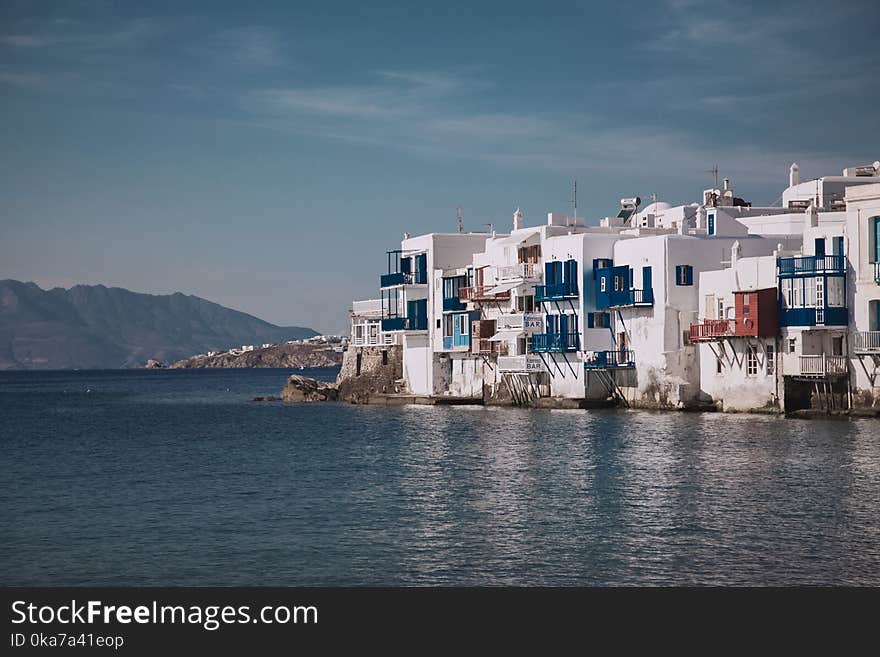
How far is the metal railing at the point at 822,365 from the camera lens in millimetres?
57031

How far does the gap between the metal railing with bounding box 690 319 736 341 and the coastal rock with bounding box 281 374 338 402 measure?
43.0 meters

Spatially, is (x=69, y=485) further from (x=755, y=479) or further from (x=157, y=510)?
(x=755, y=479)

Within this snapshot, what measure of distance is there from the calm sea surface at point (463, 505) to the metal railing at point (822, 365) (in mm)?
2729

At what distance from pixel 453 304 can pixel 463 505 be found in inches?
1859

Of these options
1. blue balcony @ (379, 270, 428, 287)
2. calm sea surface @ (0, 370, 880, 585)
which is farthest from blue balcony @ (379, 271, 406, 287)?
calm sea surface @ (0, 370, 880, 585)

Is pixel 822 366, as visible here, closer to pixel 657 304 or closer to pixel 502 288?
pixel 657 304

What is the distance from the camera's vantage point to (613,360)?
2721 inches

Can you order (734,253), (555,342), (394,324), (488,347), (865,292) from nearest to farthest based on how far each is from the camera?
1. (865,292)
2. (734,253)
3. (555,342)
4. (488,347)
5. (394,324)

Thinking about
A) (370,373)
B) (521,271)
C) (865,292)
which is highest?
(521,271)

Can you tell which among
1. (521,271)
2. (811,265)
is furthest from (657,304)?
(521,271)

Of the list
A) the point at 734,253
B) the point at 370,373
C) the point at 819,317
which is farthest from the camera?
the point at 370,373

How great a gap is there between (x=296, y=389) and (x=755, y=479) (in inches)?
2704

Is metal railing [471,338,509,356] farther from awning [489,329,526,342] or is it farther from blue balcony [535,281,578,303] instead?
blue balcony [535,281,578,303]
